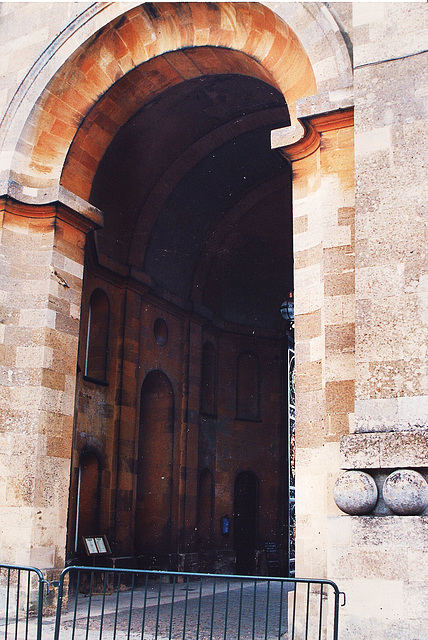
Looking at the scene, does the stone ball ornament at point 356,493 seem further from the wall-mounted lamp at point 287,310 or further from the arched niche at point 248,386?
the arched niche at point 248,386

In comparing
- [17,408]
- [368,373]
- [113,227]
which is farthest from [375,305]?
[113,227]

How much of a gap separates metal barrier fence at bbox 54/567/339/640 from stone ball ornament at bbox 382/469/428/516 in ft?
2.65

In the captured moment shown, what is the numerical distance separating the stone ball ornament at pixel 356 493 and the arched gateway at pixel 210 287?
7 centimetres

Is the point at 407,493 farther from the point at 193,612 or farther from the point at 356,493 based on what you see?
the point at 193,612

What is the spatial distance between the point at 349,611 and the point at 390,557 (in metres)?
0.58

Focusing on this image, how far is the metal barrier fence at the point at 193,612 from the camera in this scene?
5.95 m

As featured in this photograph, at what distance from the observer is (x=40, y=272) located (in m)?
10.0

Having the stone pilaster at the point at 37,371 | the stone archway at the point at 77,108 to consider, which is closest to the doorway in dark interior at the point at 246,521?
the stone pilaster at the point at 37,371

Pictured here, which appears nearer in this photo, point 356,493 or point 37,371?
point 356,493

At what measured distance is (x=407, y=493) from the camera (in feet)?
Answer: 18.7

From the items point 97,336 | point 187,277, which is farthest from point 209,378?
point 97,336

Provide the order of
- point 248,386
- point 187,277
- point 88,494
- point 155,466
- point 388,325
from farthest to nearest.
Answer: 1. point 248,386
2. point 187,277
3. point 155,466
4. point 88,494
5. point 388,325

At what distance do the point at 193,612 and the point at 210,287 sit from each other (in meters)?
8.80

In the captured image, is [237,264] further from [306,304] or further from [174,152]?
[306,304]
